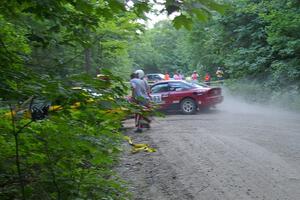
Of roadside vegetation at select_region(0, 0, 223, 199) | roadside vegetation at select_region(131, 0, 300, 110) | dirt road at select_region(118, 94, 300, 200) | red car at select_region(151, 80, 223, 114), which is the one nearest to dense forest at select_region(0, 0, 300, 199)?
roadside vegetation at select_region(0, 0, 223, 199)

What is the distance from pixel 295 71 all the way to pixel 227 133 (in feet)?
23.9

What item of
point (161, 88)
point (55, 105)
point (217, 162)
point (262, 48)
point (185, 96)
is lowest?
point (217, 162)

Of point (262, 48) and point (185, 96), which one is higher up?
point (262, 48)

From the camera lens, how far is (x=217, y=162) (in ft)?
27.3

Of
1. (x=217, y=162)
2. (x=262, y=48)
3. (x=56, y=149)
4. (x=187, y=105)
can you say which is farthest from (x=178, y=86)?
(x=56, y=149)

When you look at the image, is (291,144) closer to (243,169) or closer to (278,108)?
(243,169)

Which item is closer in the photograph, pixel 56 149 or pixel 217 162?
pixel 56 149

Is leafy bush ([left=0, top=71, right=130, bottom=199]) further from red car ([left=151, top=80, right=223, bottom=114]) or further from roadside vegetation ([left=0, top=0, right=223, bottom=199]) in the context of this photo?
red car ([left=151, top=80, right=223, bottom=114])

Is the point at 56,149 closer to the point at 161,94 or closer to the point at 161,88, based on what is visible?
the point at 161,94

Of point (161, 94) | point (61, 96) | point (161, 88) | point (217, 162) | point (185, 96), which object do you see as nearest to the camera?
point (61, 96)

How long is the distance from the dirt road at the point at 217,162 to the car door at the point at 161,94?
337 cm

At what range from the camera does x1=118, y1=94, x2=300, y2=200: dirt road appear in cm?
646

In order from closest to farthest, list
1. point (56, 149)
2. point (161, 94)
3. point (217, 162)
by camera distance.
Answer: point (56, 149)
point (217, 162)
point (161, 94)

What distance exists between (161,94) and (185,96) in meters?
1.03
